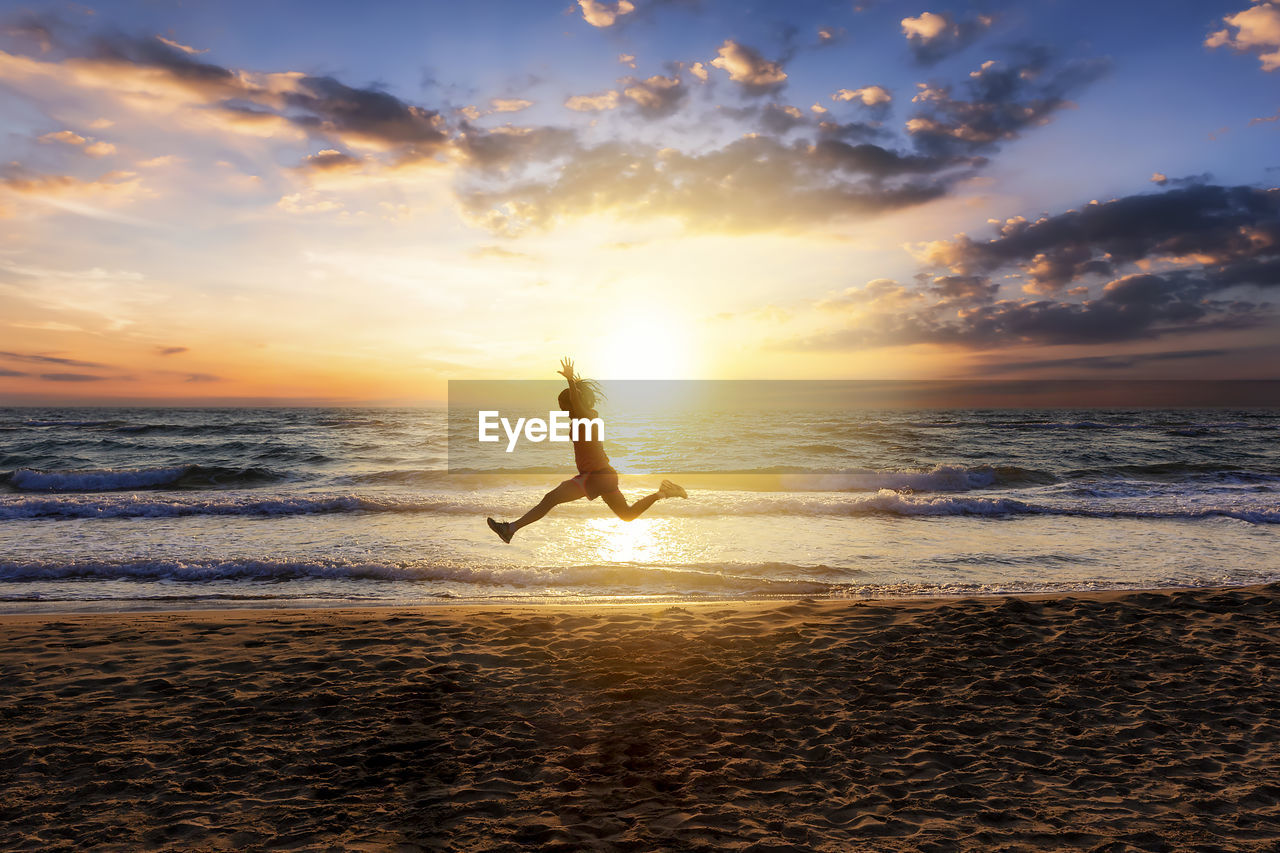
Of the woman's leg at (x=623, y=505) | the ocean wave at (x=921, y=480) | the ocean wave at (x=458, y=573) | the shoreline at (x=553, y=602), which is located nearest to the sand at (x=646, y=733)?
the shoreline at (x=553, y=602)

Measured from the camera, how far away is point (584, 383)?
→ 7941 millimetres

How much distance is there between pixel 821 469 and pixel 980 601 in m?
19.8

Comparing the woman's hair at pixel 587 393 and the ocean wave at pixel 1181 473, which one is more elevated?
the woman's hair at pixel 587 393

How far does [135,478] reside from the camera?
25.7 metres

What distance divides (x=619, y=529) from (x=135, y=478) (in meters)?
21.6

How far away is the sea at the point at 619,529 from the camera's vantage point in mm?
10633

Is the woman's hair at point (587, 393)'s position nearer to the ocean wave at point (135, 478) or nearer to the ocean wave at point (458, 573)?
the ocean wave at point (458, 573)

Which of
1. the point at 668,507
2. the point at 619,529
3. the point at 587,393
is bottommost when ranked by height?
the point at 619,529

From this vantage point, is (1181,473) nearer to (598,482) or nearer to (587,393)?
(598,482)

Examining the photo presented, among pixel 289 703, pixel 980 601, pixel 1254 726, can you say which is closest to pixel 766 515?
pixel 980 601

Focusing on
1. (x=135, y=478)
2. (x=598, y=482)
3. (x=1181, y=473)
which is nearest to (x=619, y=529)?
(x=598, y=482)

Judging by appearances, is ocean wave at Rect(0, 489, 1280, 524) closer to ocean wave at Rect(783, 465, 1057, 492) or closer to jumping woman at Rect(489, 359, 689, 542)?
ocean wave at Rect(783, 465, 1057, 492)

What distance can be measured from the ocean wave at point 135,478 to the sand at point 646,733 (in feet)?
65.8

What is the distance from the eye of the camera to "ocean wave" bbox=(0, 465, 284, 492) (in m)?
24.6
